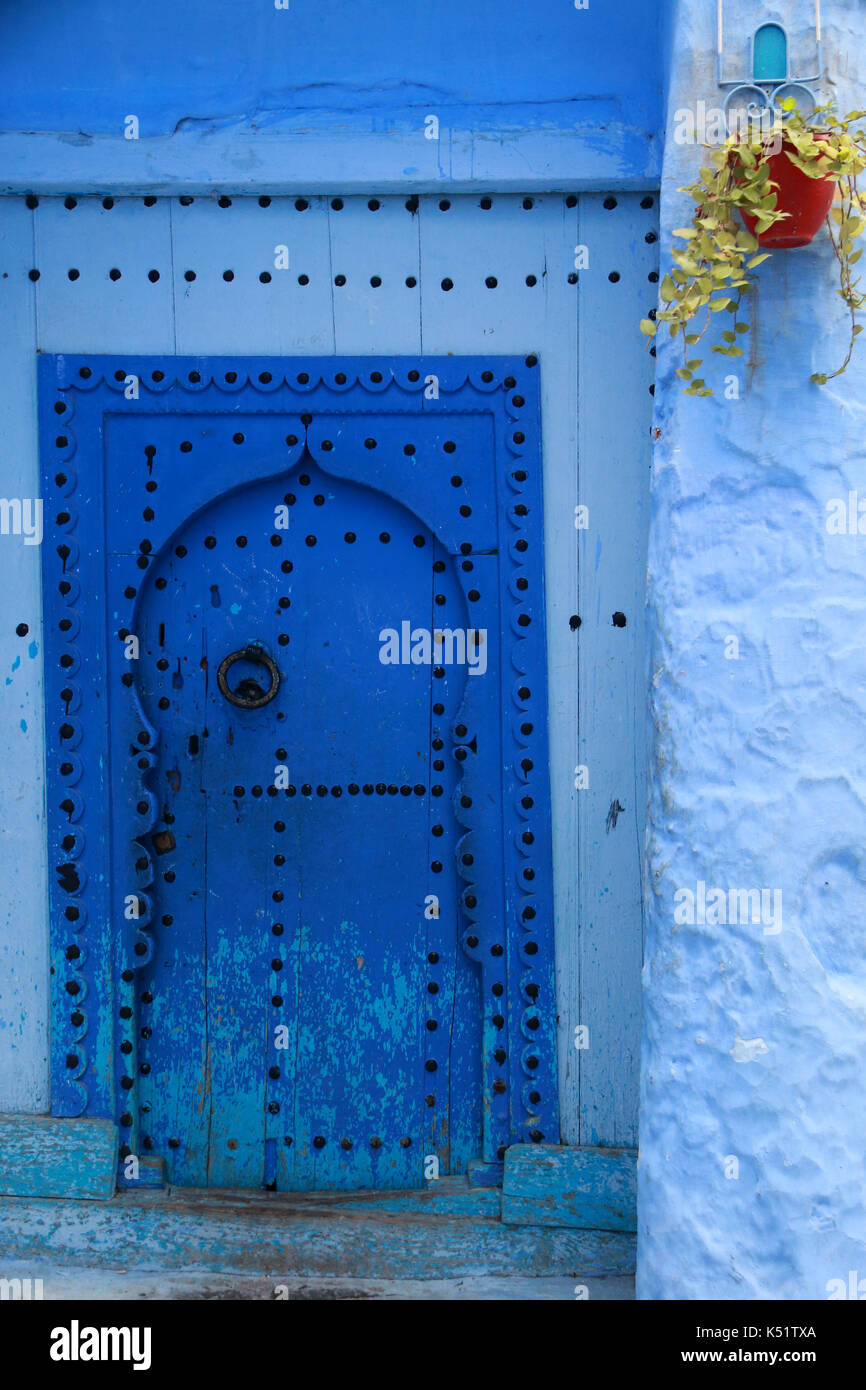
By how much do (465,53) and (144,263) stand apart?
2.84 feet

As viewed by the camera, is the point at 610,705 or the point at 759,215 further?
the point at 610,705

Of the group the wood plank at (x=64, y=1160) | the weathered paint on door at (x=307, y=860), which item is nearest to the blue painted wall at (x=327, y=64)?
the weathered paint on door at (x=307, y=860)

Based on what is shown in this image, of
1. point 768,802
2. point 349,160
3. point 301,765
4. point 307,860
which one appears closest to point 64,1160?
point 307,860

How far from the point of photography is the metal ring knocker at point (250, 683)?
102 inches

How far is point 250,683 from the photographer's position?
259 centimetres

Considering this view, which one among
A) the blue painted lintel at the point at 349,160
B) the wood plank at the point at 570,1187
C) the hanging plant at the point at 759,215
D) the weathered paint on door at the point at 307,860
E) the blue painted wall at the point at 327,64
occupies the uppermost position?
the blue painted wall at the point at 327,64

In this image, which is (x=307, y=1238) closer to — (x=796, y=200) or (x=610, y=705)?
(x=610, y=705)

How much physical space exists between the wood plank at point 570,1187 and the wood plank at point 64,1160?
935 millimetres

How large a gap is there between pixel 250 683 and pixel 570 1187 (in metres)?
1.37

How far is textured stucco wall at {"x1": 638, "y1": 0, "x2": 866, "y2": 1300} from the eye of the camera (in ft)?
6.32

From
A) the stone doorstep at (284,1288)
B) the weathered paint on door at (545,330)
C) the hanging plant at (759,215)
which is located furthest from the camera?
A: the weathered paint on door at (545,330)

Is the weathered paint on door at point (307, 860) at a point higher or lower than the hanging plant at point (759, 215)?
lower

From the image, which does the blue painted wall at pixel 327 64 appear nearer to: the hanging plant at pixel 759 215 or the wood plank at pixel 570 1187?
the hanging plant at pixel 759 215

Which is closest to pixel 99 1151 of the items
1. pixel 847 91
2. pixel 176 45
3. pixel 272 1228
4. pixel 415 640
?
pixel 272 1228
